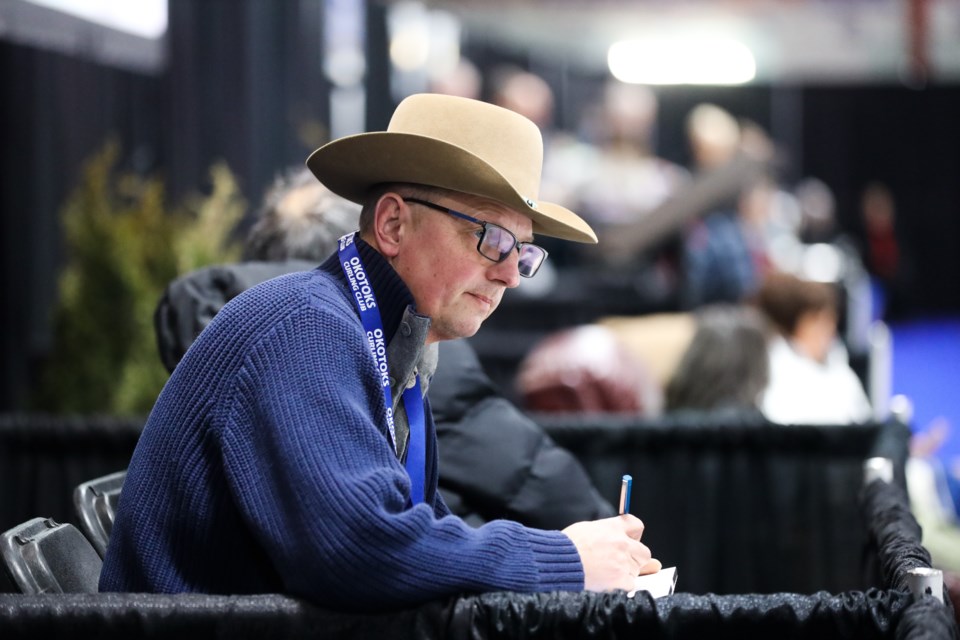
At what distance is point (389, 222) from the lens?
1.98 m

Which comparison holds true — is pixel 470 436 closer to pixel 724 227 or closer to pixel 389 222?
pixel 389 222

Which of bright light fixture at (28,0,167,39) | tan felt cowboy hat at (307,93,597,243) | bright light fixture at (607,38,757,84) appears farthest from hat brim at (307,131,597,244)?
bright light fixture at (607,38,757,84)

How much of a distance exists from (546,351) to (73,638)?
3.16m

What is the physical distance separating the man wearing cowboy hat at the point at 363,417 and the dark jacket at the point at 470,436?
0.70 metres

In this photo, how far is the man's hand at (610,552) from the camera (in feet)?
6.13

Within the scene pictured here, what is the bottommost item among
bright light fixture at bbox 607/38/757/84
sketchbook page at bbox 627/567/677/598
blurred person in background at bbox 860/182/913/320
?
sketchbook page at bbox 627/567/677/598

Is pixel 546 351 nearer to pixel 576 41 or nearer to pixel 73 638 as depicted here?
pixel 73 638

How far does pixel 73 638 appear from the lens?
5.76 ft

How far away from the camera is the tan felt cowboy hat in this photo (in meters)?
1.91

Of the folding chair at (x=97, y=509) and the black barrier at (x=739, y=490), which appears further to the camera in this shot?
the black barrier at (x=739, y=490)

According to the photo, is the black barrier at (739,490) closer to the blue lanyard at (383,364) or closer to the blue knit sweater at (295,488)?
the blue lanyard at (383,364)

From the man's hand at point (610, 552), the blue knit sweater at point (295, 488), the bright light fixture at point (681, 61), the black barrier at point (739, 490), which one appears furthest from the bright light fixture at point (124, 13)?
the bright light fixture at point (681, 61)

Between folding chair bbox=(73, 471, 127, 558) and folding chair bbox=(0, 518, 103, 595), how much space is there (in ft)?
0.30

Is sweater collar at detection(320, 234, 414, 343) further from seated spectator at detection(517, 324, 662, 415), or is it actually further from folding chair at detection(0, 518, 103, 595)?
seated spectator at detection(517, 324, 662, 415)
